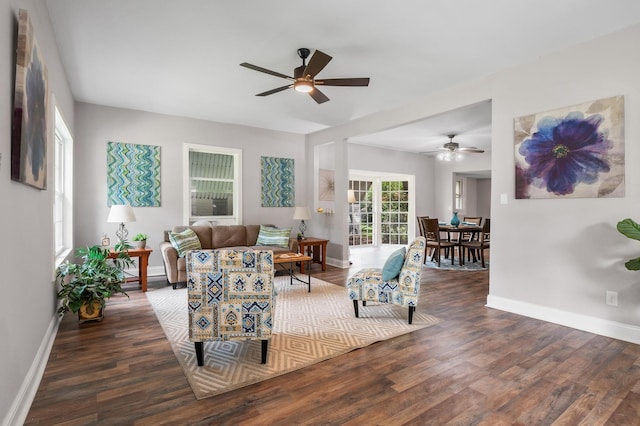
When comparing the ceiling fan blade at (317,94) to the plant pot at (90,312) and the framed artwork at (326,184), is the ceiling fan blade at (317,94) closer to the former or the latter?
the plant pot at (90,312)

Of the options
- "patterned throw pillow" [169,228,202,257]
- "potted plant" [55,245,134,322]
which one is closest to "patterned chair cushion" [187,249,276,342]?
"potted plant" [55,245,134,322]

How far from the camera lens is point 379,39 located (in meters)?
3.10

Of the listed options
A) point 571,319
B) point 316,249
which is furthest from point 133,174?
point 571,319

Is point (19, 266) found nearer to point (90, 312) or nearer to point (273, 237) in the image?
point (90, 312)

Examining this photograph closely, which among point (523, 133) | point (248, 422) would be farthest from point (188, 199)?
point (523, 133)

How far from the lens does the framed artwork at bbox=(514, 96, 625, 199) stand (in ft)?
9.74

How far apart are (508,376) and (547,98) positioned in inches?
107

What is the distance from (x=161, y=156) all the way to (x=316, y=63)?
366cm

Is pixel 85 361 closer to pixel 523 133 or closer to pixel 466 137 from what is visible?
pixel 523 133

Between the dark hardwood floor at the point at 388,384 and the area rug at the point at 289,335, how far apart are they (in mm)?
103

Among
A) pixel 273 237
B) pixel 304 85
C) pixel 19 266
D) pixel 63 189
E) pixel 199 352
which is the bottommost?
pixel 199 352

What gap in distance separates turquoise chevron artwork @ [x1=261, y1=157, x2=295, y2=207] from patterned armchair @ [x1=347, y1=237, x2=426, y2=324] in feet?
11.7

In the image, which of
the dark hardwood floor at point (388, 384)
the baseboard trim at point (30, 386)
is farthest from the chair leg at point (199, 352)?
the baseboard trim at point (30, 386)

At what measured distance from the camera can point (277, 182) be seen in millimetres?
6754
